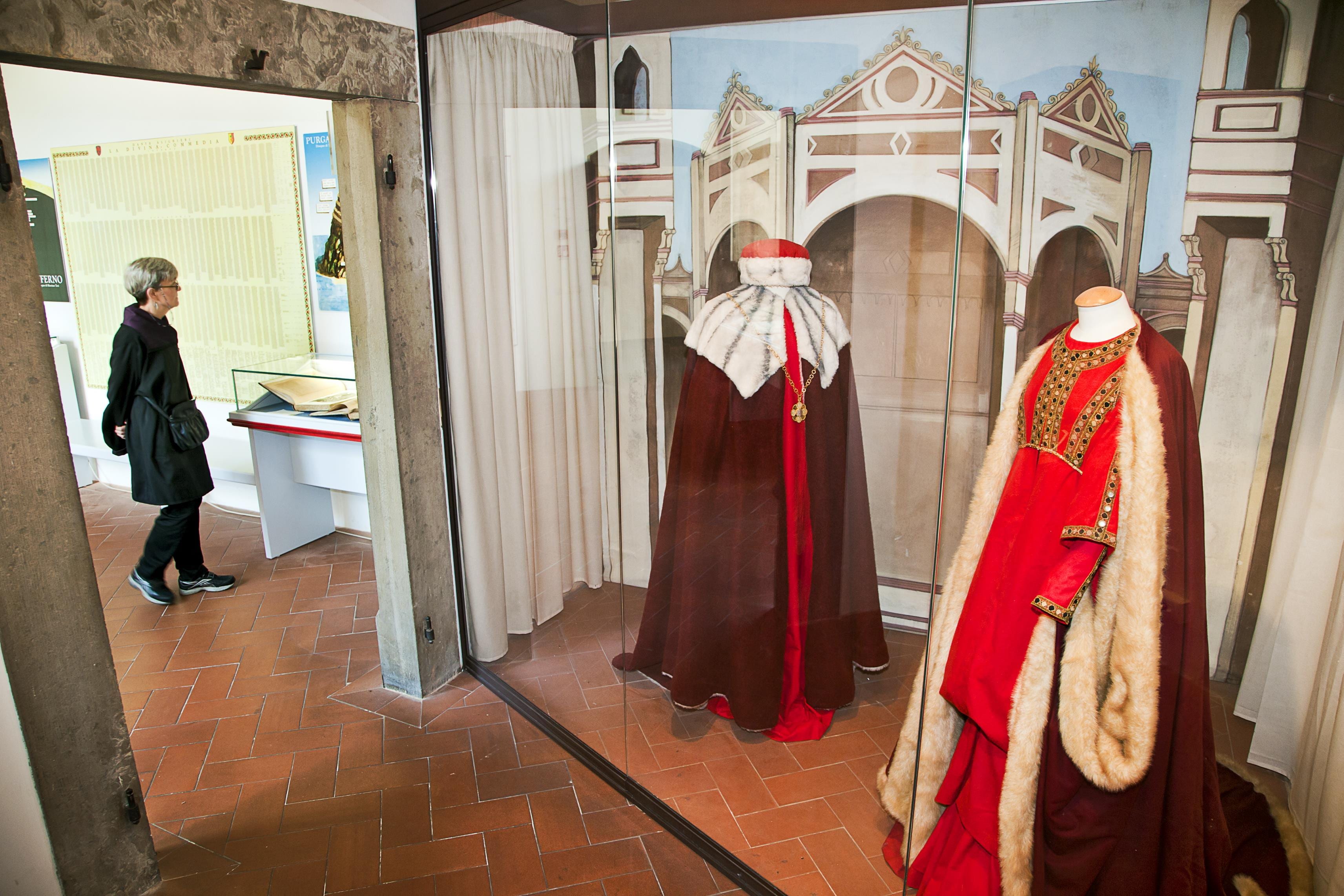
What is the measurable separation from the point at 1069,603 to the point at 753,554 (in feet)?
3.34

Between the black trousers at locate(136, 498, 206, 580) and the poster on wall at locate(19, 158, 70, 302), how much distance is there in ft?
8.86

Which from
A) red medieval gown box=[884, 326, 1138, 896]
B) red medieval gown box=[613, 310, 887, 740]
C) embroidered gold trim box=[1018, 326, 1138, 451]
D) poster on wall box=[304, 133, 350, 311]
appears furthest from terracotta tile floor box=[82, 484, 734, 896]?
poster on wall box=[304, 133, 350, 311]

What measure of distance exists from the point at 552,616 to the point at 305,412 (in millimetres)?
2403

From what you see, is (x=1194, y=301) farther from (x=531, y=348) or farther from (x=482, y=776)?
(x=482, y=776)

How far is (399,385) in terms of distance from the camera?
351 centimetres

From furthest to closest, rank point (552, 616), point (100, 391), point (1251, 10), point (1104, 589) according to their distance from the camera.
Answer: point (100, 391) → point (552, 616) → point (1104, 589) → point (1251, 10)

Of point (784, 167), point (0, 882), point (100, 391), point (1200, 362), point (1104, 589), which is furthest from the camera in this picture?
point (100, 391)

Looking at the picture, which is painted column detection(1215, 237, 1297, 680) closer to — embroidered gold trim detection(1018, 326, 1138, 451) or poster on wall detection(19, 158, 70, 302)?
embroidered gold trim detection(1018, 326, 1138, 451)

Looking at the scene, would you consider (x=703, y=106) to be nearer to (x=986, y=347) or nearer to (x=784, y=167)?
(x=784, y=167)

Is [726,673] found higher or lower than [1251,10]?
lower

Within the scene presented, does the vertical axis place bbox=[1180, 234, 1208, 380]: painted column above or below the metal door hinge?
above

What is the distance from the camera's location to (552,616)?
11.9 feet

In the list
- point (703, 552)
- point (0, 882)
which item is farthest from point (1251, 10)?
point (0, 882)

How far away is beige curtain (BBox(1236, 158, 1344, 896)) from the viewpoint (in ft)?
5.13
